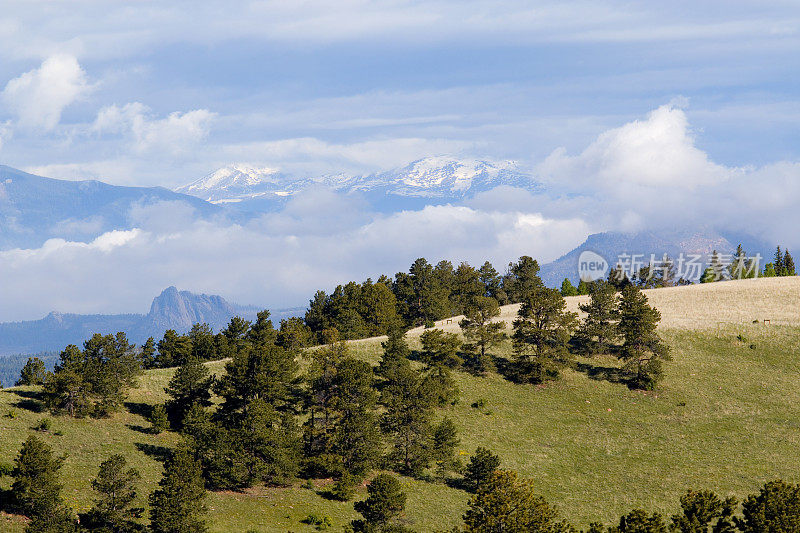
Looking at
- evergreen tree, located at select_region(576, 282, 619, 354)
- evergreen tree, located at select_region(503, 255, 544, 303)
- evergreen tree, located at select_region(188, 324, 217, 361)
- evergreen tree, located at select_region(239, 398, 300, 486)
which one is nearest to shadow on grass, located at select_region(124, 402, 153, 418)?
evergreen tree, located at select_region(239, 398, 300, 486)

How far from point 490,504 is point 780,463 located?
50462 millimetres

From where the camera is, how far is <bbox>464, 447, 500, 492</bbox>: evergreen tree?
7138 cm

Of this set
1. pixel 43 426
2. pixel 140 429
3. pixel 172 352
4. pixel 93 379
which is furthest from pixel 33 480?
pixel 172 352

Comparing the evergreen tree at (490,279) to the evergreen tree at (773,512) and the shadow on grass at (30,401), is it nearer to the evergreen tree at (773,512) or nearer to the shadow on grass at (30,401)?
the shadow on grass at (30,401)

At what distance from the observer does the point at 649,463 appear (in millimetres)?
80625

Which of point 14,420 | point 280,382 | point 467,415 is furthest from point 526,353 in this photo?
point 14,420

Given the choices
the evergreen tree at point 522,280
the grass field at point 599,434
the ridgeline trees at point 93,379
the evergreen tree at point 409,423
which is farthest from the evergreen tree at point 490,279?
the ridgeline trees at point 93,379

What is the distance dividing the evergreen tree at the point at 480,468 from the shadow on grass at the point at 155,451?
1229 inches

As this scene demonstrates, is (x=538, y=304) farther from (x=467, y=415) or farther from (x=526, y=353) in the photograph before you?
(x=467, y=415)

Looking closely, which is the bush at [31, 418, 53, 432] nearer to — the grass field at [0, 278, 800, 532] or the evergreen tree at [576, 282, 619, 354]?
the grass field at [0, 278, 800, 532]

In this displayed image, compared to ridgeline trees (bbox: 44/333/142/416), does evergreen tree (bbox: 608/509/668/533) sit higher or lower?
lower

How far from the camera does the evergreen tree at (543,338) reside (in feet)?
334

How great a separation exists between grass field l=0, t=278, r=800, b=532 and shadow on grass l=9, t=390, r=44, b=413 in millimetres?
126

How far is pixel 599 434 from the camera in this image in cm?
8819
